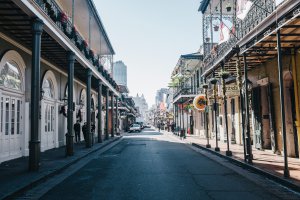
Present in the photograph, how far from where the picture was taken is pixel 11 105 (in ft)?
45.1

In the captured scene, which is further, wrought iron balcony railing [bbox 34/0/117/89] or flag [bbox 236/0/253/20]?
wrought iron balcony railing [bbox 34/0/117/89]

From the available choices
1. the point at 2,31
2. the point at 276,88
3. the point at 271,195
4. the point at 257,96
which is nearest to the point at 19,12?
the point at 2,31

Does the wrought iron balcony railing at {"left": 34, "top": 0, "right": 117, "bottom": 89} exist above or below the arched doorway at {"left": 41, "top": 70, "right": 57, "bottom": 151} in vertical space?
above

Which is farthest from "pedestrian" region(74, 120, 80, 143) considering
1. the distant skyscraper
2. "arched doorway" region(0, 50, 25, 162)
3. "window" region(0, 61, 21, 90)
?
the distant skyscraper

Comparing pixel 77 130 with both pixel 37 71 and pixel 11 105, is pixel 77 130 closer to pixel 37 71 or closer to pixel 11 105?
pixel 11 105

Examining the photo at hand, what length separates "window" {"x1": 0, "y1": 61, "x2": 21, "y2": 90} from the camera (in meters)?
13.1

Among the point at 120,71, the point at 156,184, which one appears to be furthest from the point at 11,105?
the point at 120,71

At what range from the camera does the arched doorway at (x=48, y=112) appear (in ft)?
57.7

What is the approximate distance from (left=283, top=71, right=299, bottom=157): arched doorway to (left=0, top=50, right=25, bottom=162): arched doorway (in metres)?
11.6

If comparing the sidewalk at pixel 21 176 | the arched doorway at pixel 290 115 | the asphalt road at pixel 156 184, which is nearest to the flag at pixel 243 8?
the arched doorway at pixel 290 115

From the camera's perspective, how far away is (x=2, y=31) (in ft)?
40.2

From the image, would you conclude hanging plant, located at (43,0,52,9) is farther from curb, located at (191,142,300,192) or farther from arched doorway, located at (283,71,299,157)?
arched doorway, located at (283,71,299,157)

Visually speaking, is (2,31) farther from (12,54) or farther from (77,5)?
(77,5)

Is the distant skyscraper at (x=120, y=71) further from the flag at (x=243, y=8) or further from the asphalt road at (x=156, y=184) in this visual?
the asphalt road at (x=156, y=184)
